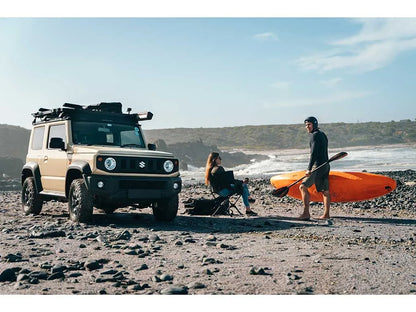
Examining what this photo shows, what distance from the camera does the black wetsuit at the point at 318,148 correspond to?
1038cm

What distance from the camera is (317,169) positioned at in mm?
10367

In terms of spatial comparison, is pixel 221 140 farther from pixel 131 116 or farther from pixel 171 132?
pixel 131 116

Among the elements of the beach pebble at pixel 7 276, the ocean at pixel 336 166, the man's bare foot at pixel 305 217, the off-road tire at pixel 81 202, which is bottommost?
the ocean at pixel 336 166

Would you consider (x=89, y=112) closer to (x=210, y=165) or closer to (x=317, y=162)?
(x=210, y=165)

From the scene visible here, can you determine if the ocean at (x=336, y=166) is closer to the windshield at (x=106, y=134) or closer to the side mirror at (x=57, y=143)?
the windshield at (x=106, y=134)

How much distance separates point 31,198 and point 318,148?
267 inches

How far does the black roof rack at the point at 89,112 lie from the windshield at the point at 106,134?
0.22 m

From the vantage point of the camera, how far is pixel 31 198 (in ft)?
36.7

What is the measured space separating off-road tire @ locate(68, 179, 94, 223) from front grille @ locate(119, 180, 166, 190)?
728mm

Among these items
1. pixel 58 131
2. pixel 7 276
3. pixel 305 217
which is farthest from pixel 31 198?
pixel 305 217

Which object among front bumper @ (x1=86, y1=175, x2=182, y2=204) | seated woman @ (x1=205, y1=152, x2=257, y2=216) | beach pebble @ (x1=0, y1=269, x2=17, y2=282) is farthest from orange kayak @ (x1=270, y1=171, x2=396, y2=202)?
beach pebble @ (x1=0, y1=269, x2=17, y2=282)

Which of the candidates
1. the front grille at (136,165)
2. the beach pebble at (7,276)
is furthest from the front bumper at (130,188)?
the beach pebble at (7,276)

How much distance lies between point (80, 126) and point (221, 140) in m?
110

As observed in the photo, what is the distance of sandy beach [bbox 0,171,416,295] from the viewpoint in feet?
16.6
